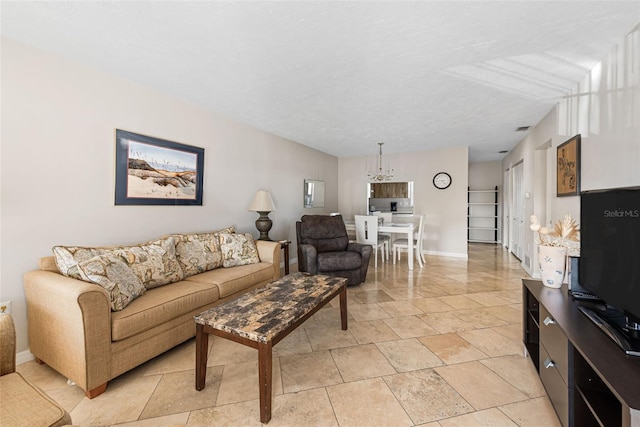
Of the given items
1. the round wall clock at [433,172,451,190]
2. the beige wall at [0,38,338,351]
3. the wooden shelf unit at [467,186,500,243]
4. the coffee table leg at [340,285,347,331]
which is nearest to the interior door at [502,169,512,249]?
the wooden shelf unit at [467,186,500,243]

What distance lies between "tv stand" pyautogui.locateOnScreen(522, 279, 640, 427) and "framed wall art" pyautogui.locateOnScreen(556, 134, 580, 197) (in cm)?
155

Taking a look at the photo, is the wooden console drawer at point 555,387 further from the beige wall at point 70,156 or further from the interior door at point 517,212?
the interior door at point 517,212

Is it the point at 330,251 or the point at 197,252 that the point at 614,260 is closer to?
the point at 330,251

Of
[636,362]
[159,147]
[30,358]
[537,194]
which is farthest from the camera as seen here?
[537,194]

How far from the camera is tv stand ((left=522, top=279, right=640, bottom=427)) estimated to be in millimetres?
905

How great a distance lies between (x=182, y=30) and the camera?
181cm

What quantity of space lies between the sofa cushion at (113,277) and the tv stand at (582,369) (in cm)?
253

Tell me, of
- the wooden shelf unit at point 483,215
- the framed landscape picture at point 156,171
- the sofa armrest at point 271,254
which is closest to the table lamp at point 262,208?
the sofa armrest at point 271,254

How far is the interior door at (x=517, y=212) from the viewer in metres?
5.16

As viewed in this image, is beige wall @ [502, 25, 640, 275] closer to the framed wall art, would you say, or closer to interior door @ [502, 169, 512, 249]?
the framed wall art

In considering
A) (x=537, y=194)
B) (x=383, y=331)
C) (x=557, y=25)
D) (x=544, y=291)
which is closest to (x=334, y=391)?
(x=383, y=331)

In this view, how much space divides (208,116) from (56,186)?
1.78 metres

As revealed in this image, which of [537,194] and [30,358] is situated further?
[537,194]

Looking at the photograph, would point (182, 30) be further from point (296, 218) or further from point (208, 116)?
point (296, 218)
